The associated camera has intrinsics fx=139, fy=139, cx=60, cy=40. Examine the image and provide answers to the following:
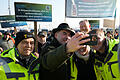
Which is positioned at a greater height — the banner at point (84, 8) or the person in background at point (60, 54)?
the banner at point (84, 8)

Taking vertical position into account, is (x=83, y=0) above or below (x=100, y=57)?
above

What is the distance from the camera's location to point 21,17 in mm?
3955

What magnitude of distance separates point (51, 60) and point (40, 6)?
3.10 metres

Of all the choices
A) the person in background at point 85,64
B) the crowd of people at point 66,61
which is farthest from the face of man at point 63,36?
the person in background at point 85,64

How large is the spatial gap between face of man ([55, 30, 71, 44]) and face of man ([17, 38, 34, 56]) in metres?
0.60

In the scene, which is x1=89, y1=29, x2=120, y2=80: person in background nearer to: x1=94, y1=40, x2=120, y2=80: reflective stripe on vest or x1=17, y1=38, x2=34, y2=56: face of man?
x1=94, y1=40, x2=120, y2=80: reflective stripe on vest

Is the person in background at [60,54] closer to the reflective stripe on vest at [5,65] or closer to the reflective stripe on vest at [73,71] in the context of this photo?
the reflective stripe on vest at [73,71]

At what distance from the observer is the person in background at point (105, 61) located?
2.22 metres

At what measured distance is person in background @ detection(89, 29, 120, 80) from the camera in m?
2.22

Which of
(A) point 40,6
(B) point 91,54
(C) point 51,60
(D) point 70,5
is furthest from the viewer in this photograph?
(D) point 70,5

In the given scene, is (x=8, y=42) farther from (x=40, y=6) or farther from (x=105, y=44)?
(x=105, y=44)

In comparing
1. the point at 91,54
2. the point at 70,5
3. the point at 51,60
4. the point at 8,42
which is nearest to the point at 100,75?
the point at 91,54

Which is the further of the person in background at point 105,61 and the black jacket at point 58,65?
the person in background at point 105,61

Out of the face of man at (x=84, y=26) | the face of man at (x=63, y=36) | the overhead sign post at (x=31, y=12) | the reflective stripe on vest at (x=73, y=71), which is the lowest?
the reflective stripe on vest at (x=73, y=71)
